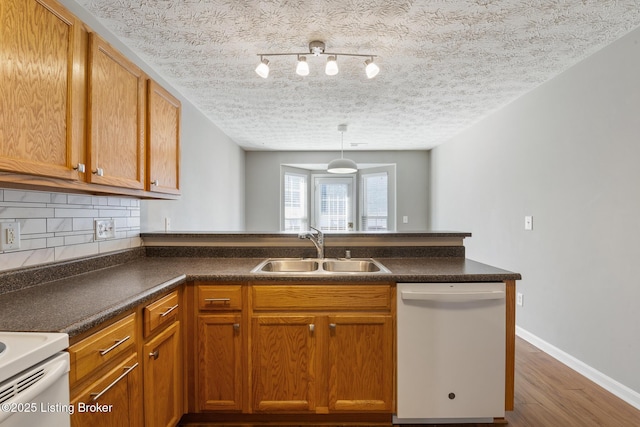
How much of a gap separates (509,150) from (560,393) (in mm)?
2151

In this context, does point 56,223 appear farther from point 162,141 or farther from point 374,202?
point 374,202

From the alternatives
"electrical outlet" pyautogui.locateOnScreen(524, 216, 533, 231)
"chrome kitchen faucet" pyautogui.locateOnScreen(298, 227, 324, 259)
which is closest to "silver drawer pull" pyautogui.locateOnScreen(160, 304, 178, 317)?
"chrome kitchen faucet" pyautogui.locateOnScreen(298, 227, 324, 259)

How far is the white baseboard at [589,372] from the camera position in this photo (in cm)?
188

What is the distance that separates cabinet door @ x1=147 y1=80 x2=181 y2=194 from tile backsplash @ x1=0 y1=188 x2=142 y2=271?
35cm

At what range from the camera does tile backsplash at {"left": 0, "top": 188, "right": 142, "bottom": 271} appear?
4.31 feet

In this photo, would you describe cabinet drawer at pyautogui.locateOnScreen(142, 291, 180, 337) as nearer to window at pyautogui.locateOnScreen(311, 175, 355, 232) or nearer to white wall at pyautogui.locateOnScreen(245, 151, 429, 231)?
white wall at pyautogui.locateOnScreen(245, 151, 429, 231)

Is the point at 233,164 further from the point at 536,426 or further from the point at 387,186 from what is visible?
the point at 536,426

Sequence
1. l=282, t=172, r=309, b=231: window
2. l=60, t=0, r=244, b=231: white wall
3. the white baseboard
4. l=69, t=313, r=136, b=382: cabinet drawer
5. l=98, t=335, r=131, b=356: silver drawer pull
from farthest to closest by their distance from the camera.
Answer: l=282, t=172, r=309, b=231: window
l=60, t=0, r=244, b=231: white wall
the white baseboard
l=98, t=335, r=131, b=356: silver drawer pull
l=69, t=313, r=136, b=382: cabinet drawer

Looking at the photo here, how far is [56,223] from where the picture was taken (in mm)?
1508

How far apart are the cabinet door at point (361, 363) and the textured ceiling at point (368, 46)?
5.55ft

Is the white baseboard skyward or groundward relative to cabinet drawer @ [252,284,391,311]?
groundward

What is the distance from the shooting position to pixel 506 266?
3.14 metres

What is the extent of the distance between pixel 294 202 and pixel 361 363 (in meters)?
4.26

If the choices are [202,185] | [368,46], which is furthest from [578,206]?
[202,185]
